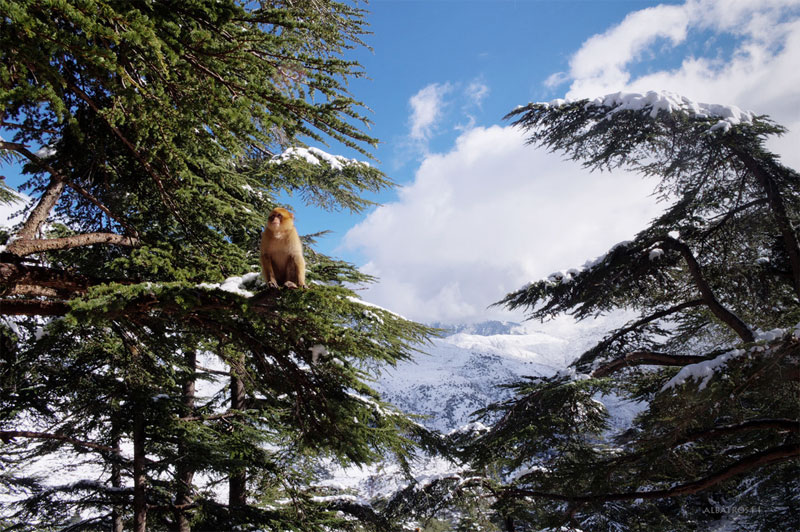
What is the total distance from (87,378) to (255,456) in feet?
9.65

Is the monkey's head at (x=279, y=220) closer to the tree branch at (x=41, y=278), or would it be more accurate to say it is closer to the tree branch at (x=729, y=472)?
the tree branch at (x=41, y=278)

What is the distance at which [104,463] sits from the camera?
6891mm

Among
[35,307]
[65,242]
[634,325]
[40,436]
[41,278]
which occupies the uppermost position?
[65,242]

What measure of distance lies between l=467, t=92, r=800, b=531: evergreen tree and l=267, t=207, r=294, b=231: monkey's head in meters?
4.11

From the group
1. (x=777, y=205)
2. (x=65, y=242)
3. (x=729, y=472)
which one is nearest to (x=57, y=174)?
(x=65, y=242)

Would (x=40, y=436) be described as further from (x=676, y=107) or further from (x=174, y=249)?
(x=676, y=107)

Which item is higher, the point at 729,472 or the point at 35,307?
the point at 35,307

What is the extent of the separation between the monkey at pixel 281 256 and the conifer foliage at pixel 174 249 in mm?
167

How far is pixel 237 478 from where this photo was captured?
7.51m

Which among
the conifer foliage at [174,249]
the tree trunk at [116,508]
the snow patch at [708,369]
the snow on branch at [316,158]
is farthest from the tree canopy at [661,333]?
the tree trunk at [116,508]

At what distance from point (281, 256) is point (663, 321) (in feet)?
25.6

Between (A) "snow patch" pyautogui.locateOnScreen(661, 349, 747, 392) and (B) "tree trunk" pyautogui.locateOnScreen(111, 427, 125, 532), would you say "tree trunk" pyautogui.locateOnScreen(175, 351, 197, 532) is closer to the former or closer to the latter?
(B) "tree trunk" pyautogui.locateOnScreen(111, 427, 125, 532)

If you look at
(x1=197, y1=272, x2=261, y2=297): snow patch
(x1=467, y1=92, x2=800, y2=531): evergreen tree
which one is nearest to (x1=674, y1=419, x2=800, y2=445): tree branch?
(x1=467, y1=92, x2=800, y2=531): evergreen tree

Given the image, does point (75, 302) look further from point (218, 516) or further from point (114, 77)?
point (218, 516)
